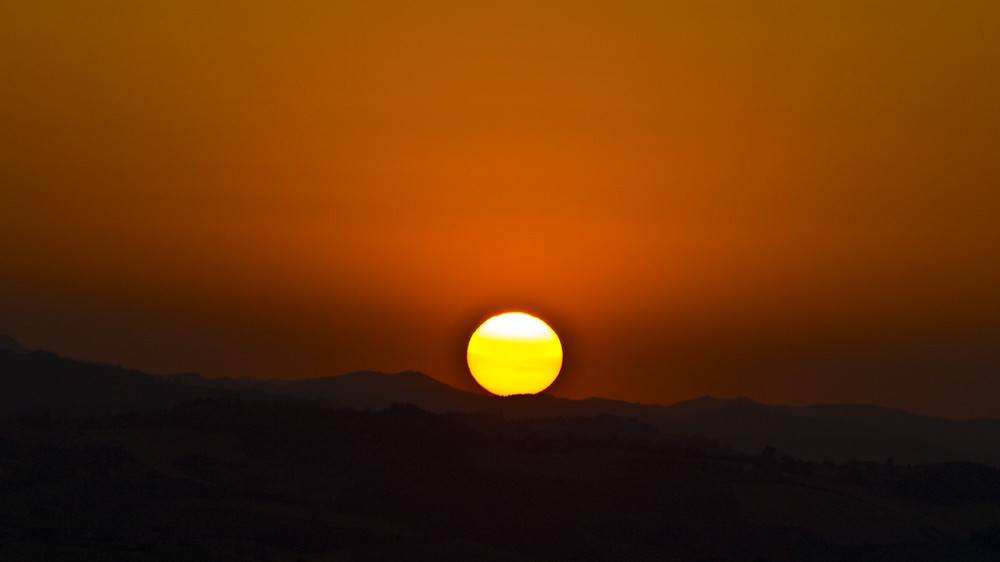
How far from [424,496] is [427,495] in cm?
25

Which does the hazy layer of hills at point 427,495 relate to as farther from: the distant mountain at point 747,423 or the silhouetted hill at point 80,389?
the distant mountain at point 747,423

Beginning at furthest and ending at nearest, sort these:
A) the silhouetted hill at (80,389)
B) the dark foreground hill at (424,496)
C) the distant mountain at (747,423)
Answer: the distant mountain at (747,423) < the silhouetted hill at (80,389) < the dark foreground hill at (424,496)

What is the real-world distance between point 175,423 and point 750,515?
39.2 m

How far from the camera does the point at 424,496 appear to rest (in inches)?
2451

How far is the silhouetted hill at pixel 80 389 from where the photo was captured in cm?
11069

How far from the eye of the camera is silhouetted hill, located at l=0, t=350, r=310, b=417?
11069 centimetres

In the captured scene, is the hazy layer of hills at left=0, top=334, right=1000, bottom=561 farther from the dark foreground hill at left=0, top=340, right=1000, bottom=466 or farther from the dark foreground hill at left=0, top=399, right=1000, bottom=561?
the dark foreground hill at left=0, top=340, right=1000, bottom=466

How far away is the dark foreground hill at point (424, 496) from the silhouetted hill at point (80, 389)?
111 feet

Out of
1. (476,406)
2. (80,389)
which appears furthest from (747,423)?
(80,389)

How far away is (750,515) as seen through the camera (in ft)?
213

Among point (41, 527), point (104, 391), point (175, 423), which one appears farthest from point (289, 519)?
point (104, 391)

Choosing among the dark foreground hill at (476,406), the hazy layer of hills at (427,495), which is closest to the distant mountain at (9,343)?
the dark foreground hill at (476,406)

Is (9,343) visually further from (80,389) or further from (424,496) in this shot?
(424,496)

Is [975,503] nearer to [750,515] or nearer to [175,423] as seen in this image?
[750,515]
